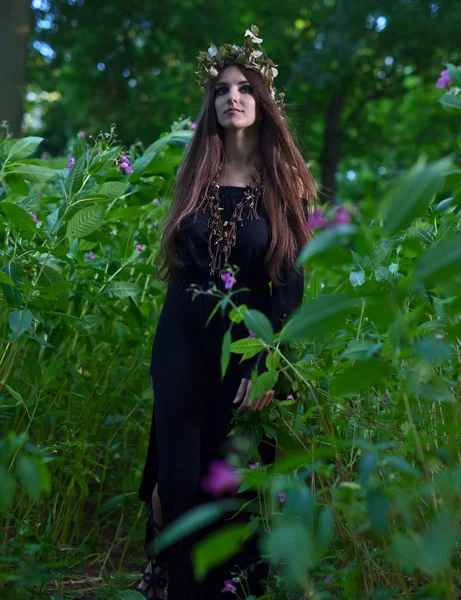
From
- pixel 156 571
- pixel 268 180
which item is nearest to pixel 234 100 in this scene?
pixel 268 180

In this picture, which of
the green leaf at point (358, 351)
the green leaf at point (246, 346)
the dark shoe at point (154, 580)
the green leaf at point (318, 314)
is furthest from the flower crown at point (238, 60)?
the green leaf at point (318, 314)

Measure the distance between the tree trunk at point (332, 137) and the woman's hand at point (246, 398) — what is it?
11.7 meters

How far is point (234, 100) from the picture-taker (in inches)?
91.5

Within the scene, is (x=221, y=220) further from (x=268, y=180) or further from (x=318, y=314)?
(x=318, y=314)

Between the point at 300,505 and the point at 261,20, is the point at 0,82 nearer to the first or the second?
the point at 300,505

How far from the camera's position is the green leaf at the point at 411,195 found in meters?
0.77

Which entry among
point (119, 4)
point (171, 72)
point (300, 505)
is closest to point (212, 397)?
point (300, 505)

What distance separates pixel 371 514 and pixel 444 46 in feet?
42.3

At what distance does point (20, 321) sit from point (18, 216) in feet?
0.90

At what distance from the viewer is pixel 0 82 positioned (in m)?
6.51

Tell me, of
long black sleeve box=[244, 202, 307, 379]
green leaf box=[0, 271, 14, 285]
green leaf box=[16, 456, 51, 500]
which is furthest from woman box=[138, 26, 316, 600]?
green leaf box=[16, 456, 51, 500]

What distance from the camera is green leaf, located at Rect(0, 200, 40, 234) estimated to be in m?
1.83

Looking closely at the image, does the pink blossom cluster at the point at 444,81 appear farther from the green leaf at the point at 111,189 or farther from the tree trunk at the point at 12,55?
the tree trunk at the point at 12,55

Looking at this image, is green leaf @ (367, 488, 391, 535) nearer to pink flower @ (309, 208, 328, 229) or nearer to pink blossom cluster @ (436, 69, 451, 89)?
pink flower @ (309, 208, 328, 229)
